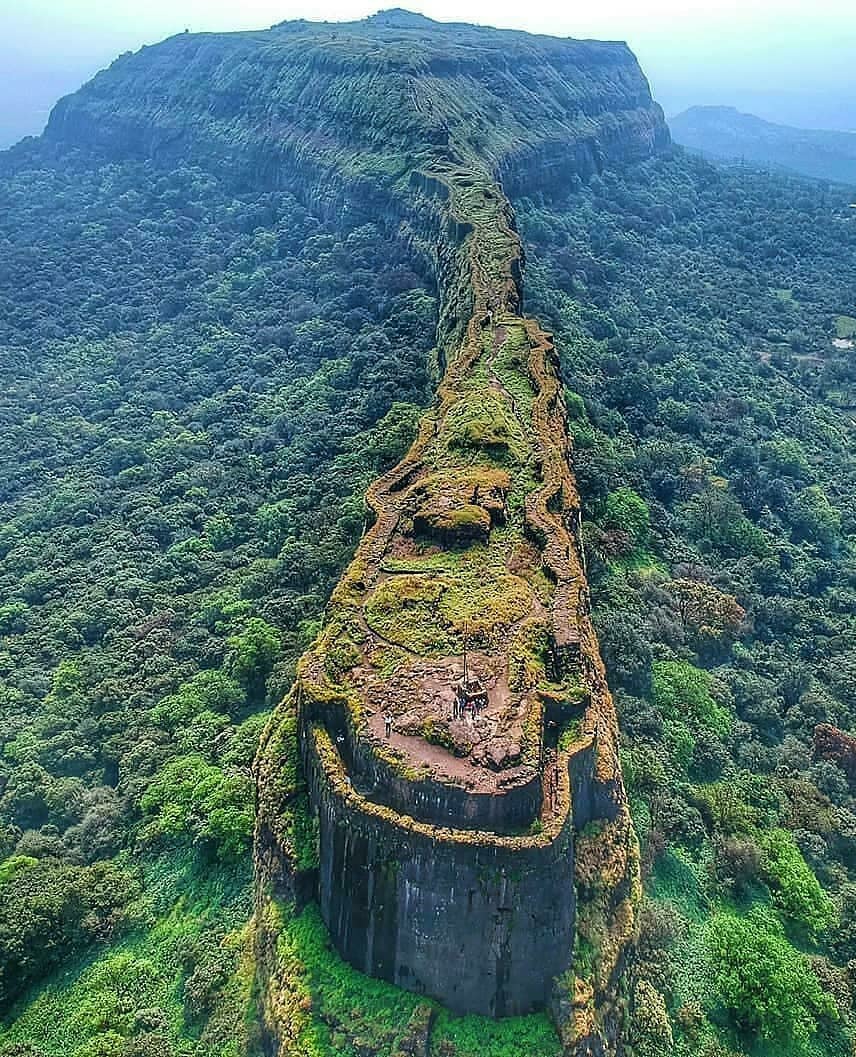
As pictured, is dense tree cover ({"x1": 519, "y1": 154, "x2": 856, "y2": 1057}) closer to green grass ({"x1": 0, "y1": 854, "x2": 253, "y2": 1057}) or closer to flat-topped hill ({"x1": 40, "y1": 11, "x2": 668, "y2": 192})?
green grass ({"x1": 0, "y1": 854, "x2": 253, "y2": 1057})

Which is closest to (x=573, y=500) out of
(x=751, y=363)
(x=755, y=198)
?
(x=751, y=363)

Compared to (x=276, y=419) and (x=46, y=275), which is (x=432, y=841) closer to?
(x=276, y=419)

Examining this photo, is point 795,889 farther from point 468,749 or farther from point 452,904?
point 468,749

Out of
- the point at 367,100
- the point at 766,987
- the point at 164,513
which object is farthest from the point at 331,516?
the point at 367,100

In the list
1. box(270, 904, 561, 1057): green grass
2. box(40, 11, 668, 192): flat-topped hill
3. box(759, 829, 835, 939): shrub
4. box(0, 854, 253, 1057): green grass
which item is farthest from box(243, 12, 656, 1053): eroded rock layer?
box(40, 11, 668, 192): flat-topped hill

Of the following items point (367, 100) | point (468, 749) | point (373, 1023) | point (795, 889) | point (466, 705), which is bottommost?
point (795, 889)
